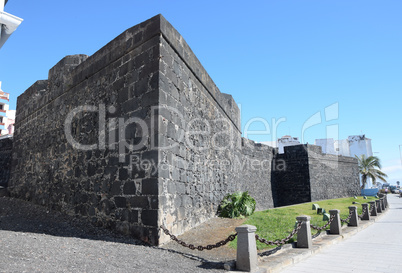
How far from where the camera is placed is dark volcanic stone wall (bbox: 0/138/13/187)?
13.2 meters

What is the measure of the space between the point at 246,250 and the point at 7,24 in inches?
297

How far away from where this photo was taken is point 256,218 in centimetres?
862

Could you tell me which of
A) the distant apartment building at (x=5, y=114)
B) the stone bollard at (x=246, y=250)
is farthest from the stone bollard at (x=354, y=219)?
the distant apartment building at (x=5, y=114)

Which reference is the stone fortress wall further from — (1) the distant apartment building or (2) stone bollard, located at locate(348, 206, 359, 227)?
(1) the distant apartment building

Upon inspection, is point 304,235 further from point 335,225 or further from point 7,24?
point 7,24

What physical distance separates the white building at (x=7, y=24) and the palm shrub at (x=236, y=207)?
7.25m

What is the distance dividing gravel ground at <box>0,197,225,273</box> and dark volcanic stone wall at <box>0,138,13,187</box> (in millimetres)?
8028

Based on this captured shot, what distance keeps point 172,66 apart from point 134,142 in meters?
1.83

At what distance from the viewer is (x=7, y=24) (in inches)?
288

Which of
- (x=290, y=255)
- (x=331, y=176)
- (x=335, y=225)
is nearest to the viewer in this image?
(x=290, y=255)

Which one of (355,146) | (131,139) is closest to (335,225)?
(131,139)

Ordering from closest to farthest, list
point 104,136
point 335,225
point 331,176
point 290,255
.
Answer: point 290,255
point 104,136
point 335,225
point 331,176

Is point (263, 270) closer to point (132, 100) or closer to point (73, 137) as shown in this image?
point (132, 100)

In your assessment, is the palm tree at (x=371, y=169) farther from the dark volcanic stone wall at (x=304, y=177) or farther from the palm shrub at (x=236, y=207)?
the palm shrub at (x=236, y=207)
